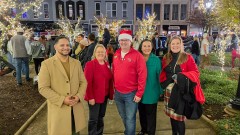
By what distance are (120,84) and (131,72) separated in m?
0.29

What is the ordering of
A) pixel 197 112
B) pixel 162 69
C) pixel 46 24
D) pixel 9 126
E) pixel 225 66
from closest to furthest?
pixel 197 112
pixel 162 69
pixel 9 126
pixel 225 66
pixel 46 24

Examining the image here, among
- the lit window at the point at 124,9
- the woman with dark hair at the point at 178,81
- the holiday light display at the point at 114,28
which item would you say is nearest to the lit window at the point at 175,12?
the lit window at the point at 124,9

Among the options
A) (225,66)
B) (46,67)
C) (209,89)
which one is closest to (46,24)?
(225,66)

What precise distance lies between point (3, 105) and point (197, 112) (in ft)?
17.5

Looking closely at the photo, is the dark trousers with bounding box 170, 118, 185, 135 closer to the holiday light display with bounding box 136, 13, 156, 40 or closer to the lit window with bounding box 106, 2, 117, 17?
the holiday light display with bounding box 136, 13, 156, 40

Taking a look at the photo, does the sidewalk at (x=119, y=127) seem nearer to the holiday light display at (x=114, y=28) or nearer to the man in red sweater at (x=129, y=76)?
the man in red sweater at (x=129, y=76)

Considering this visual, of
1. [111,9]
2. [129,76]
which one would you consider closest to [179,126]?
[129,76]

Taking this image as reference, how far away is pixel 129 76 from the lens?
12.0ft

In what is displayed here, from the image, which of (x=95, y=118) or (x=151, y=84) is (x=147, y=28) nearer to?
(x=151, y=84)

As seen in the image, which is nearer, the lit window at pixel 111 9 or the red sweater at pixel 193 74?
the red sweater at pixel 193 74

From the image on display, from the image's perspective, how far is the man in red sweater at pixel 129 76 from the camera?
3625mm

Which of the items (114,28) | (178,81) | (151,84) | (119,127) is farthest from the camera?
(114,28)

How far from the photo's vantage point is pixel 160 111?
224 inches

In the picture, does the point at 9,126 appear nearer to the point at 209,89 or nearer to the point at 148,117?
the point at 148,117
